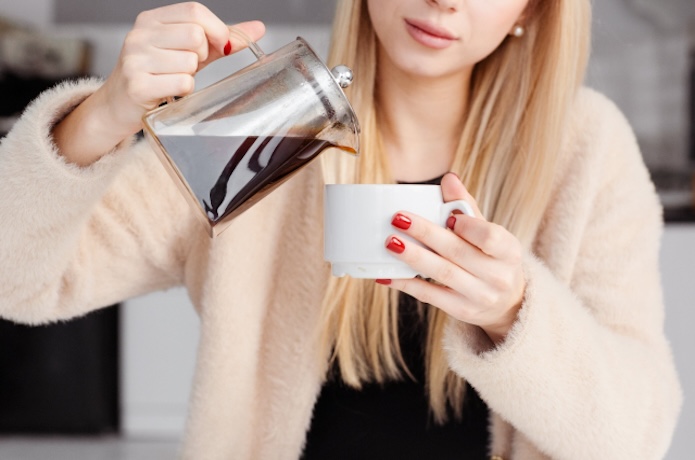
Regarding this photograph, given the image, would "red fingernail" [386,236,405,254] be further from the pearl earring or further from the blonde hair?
the pearl earring

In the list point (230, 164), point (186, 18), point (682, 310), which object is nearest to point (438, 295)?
point (230, 164)

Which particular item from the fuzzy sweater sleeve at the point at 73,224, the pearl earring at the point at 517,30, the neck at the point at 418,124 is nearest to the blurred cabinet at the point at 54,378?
the fuzzy sweater sleeve at the point at 73,224

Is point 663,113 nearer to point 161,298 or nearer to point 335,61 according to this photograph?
point 161,298

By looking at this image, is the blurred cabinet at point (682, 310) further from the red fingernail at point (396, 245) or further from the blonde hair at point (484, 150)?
the red fingernail at point (396, 245)

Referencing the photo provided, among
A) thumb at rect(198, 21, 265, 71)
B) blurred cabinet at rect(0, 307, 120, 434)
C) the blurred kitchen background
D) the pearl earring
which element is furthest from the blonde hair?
blurred cabinet at rect(0, 307, 120, 434)

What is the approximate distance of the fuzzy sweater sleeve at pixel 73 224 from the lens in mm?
Result: 786

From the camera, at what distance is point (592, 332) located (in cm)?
85

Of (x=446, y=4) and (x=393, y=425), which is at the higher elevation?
(x=446, y=4)

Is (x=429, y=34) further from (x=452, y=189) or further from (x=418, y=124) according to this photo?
(x=452, y=189)

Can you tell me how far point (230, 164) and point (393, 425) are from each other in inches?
19.3

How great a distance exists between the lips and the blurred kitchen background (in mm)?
1446

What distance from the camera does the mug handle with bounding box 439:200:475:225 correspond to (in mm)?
667

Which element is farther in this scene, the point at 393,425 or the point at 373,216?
the point at 393,425

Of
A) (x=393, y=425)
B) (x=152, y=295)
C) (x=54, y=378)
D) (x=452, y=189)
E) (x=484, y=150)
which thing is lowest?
(x=54, y=378)
